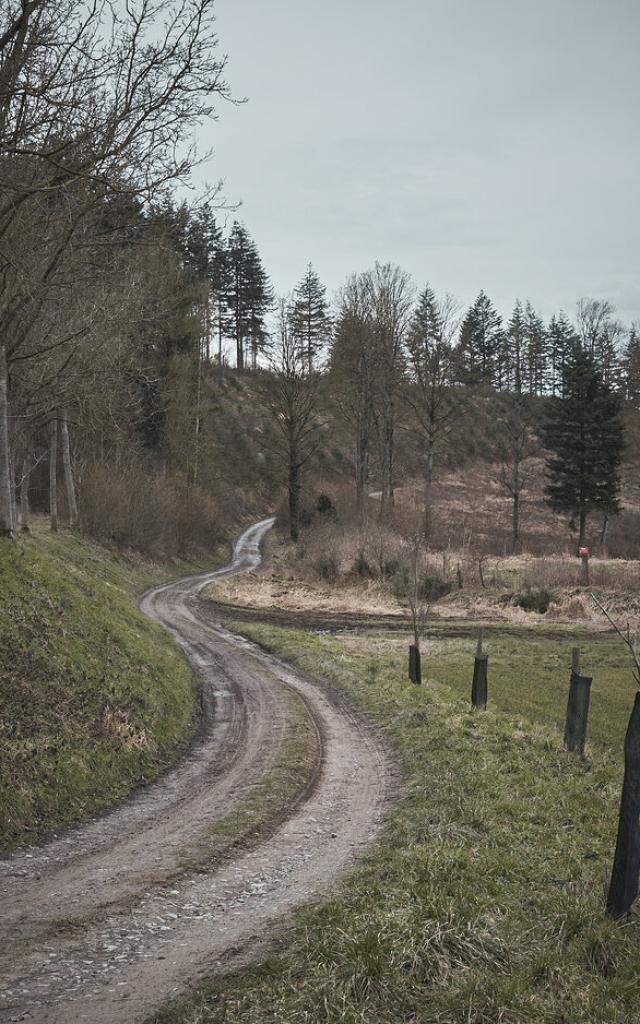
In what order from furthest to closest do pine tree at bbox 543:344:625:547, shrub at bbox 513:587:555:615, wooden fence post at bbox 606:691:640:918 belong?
pine tree at bbox 543:344:625:547, shrub at bbox 513:587:555:615, wooden fence post at bbox 606:691:640:918

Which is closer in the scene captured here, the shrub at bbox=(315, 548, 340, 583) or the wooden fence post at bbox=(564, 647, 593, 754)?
the wooden fence post at bbox=(564, 647, 593, 754)

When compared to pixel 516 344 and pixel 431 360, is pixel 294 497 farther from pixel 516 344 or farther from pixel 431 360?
pixel 516 344

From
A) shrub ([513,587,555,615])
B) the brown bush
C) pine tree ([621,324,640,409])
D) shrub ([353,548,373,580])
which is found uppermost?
pine tree ([621,324,640,409])

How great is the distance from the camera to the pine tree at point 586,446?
47469 mm

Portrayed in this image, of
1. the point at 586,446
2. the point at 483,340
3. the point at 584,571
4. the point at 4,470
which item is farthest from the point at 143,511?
the point at 483,340

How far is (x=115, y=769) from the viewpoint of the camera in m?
10.5

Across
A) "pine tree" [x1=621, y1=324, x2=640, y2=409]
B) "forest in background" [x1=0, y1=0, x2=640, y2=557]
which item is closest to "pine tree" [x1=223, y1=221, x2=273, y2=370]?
"forest in background" [x1=0, y1=0, x2=640, y2=557]

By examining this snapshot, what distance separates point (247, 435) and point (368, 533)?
4256 centimetres

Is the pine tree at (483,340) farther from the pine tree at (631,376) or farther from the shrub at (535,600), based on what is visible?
the shrub at (535,600)

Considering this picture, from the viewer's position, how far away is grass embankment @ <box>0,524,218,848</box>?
361 inches

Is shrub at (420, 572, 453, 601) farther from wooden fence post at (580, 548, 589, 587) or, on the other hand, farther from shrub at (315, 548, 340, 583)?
wooden fence post at (580, 548, 589, 587)

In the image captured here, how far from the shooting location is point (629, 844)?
→ 6535 millimetres

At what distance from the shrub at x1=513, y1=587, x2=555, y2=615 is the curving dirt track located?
1670 cm

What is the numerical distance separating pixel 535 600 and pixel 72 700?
Result: 2152 cm
